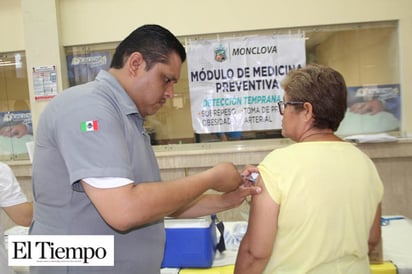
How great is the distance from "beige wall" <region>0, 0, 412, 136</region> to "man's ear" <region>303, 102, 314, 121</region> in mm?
2271

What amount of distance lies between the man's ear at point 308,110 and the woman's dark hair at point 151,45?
0.46m

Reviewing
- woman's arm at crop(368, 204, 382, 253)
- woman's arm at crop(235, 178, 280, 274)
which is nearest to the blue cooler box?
woman's arm at crop(235, 178, 280, 274)

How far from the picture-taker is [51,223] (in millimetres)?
889

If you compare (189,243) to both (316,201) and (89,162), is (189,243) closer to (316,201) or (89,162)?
(316,201)

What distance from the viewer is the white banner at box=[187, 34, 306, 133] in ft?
10.7

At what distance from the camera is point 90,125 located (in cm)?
77

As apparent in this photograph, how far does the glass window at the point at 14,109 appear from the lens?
11.8ft

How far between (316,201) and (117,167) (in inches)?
23.5

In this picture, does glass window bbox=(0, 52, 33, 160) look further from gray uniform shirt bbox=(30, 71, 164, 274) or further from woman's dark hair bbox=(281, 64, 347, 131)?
woman's dark hair bbox=(281, 64, 347, 131)

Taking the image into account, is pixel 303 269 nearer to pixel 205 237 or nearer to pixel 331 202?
pixel 331 202

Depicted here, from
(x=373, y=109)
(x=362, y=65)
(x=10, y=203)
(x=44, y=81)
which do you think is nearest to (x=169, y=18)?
(x=44, y=81)

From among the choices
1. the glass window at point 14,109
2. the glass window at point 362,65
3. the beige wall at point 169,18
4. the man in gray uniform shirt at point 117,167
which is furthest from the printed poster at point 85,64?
the man in gray uniform shirt at point 117,167

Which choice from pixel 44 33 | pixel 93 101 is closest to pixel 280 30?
pixel 44 33

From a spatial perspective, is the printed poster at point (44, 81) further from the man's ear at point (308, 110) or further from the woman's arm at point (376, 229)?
the woman's arm at point (376, 229)
